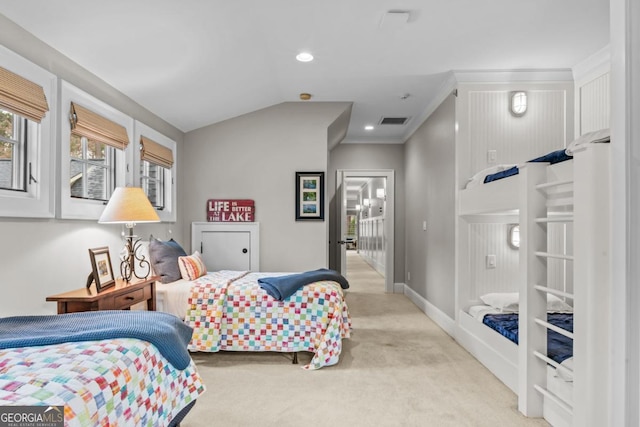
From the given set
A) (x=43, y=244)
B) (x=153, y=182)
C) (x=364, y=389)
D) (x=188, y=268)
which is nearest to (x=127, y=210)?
(x=43, y=244)

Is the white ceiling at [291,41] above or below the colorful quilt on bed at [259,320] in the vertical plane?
above

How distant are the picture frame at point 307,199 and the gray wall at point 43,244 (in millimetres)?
2112

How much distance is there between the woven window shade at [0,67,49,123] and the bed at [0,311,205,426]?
1.16 meters

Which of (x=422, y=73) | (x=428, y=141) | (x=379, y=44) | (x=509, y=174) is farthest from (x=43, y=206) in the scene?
(x=428, y=141)

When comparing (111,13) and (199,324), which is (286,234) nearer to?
(199,324)

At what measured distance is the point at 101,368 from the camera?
130 centimetres

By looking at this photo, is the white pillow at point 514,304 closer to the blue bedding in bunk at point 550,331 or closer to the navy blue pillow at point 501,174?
the blue bedding in bunk at point 550,331

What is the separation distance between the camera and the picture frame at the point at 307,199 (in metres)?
4.71

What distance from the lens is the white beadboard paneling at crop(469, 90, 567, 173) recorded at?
146 inches

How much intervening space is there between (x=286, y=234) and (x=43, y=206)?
2675mm

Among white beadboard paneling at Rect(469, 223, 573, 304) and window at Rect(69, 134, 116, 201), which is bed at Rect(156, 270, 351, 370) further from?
white beadboard paneling at Rect(469, 223, 573, 304)

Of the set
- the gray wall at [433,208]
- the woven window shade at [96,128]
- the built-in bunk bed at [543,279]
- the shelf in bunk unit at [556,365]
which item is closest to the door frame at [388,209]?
the gray wall at [433,208]

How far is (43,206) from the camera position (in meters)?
2.40

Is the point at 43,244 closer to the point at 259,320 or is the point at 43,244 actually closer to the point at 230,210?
the point at 259,320
